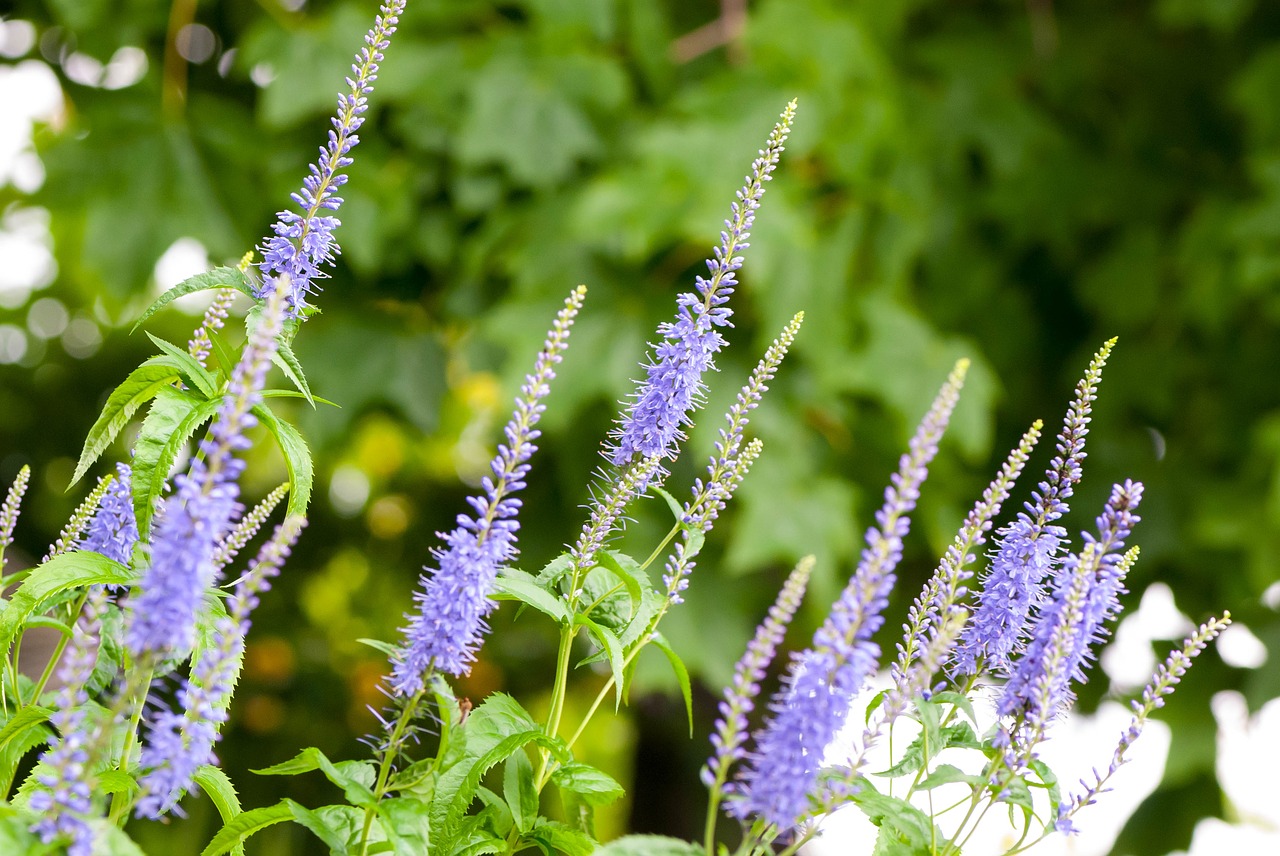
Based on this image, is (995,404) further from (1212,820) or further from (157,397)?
(157,397)

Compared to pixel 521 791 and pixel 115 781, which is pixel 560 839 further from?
pixel 115 781

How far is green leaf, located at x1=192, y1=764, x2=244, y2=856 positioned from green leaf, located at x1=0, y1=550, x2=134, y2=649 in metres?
0.22

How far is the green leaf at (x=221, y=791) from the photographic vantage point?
1228 mm

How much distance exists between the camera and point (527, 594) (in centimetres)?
117

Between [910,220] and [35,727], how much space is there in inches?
163

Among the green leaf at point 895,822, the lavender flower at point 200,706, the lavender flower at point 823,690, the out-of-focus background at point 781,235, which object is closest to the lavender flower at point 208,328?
the lavender flower at point 200,706

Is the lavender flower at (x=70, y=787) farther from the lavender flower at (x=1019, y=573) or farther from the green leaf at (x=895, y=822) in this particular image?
the lavender flower at (x=1019, y=573)

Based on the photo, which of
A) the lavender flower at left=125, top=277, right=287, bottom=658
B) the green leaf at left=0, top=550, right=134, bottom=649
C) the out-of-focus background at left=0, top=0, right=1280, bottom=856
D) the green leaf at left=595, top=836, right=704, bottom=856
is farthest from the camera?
the out-of-focus background at left=0, top=0, right=1280, bottom=856

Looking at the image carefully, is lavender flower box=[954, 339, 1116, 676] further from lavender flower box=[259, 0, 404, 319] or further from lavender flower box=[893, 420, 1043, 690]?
lavender flower box=[259, 0, 404, 319]

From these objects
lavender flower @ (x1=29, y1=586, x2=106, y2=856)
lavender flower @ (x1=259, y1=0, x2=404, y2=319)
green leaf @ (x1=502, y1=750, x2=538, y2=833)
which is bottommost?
green leaf @ (x1=502, y1=750, x2=538, y2=833)

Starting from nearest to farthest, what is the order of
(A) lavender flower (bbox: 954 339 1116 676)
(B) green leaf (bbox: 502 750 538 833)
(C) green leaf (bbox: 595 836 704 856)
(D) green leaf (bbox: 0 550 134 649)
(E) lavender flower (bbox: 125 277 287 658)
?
1. (E) lavender flower (bbox: 125 277 287 658)
2. (C) green leaf (bbox: 595 836 704 856)
3. (D) green leaf (bbox: 0 550 134 649)
4. (B) green leaf (bbox: 502 750 538 833)
5. (A) lavender flower (bbox: 954 339 1116 676)

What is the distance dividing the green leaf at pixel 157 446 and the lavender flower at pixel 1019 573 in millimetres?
851

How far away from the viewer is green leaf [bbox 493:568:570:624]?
45.8 inches

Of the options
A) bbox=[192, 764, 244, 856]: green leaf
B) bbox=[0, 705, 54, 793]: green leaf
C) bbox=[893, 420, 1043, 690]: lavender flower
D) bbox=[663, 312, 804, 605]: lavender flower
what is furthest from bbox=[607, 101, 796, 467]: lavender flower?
bbox=[0, 705, 54, 793]: green leaf
